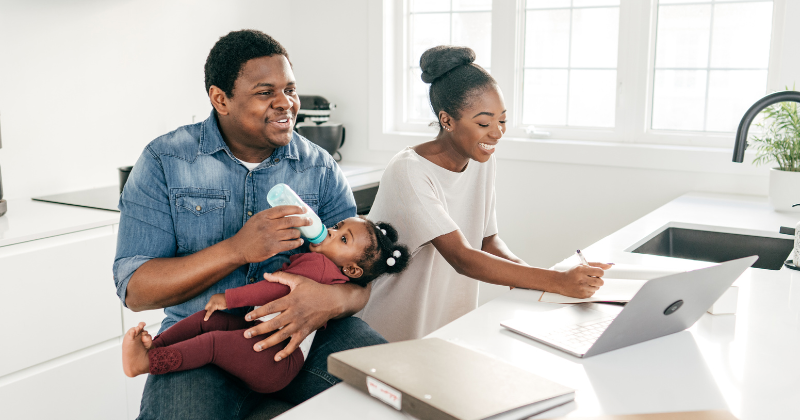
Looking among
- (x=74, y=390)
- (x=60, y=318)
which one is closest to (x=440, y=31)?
(x=60, y=318)

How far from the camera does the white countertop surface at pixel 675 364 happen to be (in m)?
0.84

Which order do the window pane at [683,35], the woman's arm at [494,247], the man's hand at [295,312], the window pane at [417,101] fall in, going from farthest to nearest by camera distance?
1. the window pane at [417,101]
2. the window pane at [683,35]
3. the woman's arm at [494,247]
4. the man's hand at [295,312]

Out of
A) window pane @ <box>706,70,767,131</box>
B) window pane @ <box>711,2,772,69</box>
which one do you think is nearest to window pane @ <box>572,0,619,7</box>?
window pane @ <box>711,2,772,69</box>

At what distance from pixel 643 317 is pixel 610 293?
30 centimetres

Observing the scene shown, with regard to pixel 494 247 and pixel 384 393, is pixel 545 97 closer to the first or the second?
pixel 494 247

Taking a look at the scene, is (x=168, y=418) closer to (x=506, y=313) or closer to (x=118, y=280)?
(x=118, y=280)

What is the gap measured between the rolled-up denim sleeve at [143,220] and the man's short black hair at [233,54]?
0.74ft

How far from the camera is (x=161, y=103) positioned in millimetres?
2842

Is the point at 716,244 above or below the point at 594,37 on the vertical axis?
below

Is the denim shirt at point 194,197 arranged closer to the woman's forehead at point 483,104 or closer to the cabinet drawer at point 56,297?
the woman's forehead at point 483,104

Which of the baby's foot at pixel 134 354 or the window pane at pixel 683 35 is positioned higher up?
the window pane at pixel 683 35

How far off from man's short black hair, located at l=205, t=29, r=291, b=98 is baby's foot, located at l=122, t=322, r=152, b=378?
0.58 metres

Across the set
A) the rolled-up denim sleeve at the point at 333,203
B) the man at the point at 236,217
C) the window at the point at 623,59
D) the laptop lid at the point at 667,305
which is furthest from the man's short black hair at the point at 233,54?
the window at the point at 623,59

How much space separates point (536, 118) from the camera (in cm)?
304
